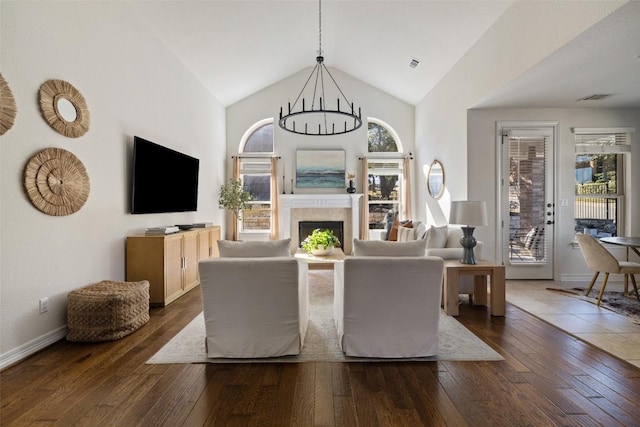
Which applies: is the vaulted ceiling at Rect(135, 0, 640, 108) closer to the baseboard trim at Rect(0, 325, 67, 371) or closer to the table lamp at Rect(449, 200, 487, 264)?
the table lamp at Rect(449, 200, 487, 264)

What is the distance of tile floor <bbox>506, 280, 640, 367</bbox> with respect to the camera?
2.61 meters

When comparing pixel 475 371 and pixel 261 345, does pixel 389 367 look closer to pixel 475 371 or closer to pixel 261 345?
pixel 475 371

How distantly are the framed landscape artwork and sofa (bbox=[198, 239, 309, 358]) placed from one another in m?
4.90

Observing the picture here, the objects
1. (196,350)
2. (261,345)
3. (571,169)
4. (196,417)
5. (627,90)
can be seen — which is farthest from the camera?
(571,169)

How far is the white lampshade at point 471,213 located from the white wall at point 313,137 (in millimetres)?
3869

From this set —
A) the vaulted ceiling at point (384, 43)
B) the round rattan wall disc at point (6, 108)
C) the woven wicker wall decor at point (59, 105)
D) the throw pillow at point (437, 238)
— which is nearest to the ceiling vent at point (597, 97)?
the vaulted ceiling at point (384, 43)

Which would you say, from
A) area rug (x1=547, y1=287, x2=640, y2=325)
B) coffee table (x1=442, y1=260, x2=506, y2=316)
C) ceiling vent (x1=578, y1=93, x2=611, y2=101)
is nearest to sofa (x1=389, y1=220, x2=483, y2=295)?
coffee table (x1=442, y1=260, x2=506, y2=316)

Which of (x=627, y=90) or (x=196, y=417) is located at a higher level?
(x=627, y=90)

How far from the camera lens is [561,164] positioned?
4840 millimetres

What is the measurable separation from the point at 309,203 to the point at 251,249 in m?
4.64

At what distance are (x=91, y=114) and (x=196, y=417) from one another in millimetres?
2887

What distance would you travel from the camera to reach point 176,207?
183 inches

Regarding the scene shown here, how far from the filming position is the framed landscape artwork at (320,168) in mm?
7230

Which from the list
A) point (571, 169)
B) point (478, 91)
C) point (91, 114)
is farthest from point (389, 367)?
point (571, 169)
